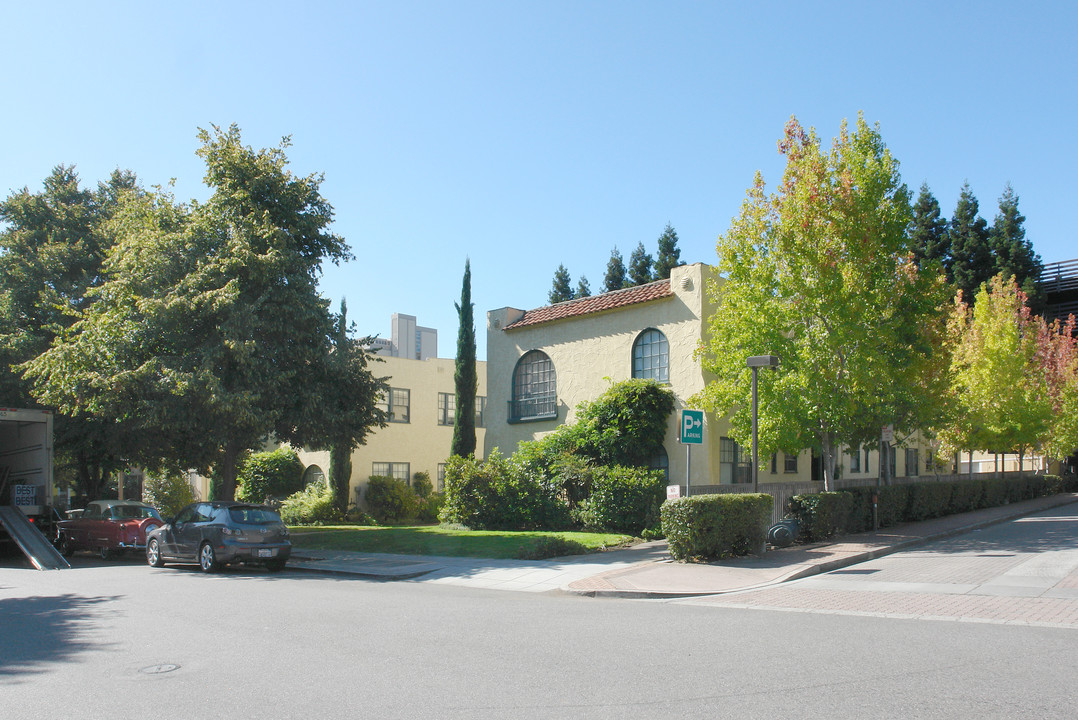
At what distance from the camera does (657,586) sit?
12.7m

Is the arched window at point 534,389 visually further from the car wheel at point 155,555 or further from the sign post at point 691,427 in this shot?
the car wheel at point 155,555

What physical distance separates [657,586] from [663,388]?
404 inches

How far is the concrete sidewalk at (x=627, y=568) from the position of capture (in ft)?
42.4

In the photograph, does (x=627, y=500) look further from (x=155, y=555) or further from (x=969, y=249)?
(x=969, y=249)

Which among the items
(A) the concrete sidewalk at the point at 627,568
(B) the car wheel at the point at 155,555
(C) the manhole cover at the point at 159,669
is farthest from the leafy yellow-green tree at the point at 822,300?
(C) the manhole cover at the point at 159,669

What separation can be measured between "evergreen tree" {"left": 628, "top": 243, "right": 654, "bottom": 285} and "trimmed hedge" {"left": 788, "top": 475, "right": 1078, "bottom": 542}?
758 inches

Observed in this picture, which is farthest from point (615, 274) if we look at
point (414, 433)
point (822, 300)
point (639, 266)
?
point (822, 300)

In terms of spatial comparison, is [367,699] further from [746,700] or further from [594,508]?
[594,508]

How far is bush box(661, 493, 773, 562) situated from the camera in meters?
15.0

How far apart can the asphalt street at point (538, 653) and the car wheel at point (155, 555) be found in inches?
178

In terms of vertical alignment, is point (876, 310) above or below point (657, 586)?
above

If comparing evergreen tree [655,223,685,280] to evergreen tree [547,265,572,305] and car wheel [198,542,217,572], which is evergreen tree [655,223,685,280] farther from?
car wheel [198,542,217,572]

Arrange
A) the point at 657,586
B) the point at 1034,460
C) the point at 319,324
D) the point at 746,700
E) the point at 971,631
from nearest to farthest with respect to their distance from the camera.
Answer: the point at 746,700
the point at 971,631
the point at 657,586
the point at 319,324
the point at 1034,460

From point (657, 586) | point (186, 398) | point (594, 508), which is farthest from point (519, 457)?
point (657, 586)
